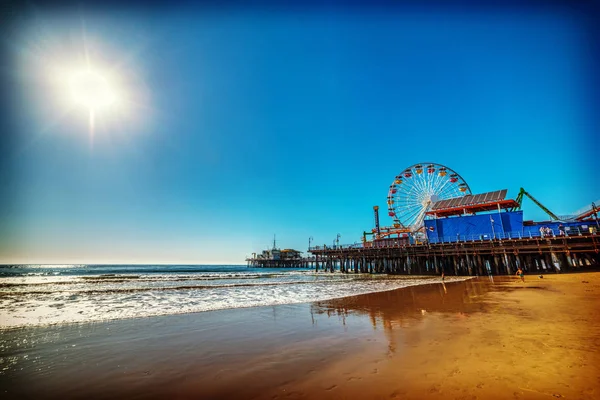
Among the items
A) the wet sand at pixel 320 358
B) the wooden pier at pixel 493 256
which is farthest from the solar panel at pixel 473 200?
the wet sand at pixel 320 358

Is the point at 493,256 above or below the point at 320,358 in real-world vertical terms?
above

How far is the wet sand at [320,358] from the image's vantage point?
4.02m

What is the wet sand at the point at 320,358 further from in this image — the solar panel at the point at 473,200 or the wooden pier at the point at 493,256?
the solar panel at the point at 473,200

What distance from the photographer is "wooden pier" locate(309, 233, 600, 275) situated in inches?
1109

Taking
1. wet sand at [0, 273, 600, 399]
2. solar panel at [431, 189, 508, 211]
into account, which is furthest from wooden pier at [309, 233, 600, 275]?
wet sand at [0, 273, 600, 399]

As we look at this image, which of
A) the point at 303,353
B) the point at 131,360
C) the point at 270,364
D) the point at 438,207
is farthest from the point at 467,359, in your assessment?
the point at 438,207

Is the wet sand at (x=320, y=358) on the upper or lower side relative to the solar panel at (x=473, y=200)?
lower

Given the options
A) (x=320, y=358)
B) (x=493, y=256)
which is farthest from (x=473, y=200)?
(x=320, y=358)

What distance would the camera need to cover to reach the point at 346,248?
167 ft

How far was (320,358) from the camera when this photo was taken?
5.52m

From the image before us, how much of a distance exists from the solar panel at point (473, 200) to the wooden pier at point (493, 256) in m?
7.28

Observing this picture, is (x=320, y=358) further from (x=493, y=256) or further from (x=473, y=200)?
(x=473, y=200)

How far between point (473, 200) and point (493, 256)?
9.79m

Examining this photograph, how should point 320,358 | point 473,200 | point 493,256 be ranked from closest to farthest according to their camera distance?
point 320,358 < point 493,256 < point 473,200
